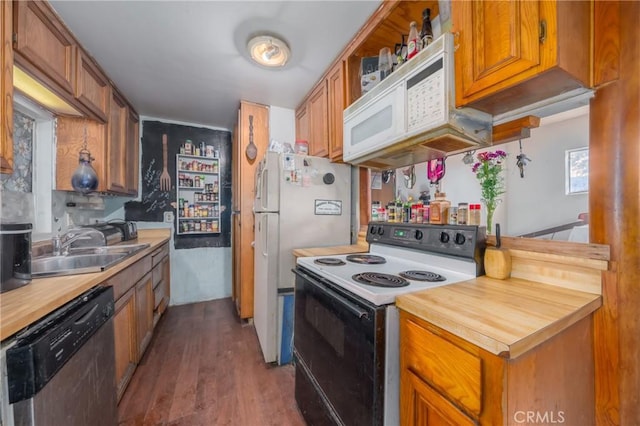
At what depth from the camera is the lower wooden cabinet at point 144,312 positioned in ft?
5.94

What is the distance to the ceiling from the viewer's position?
1.41 m

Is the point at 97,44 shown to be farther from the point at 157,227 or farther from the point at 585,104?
the point at 585,104

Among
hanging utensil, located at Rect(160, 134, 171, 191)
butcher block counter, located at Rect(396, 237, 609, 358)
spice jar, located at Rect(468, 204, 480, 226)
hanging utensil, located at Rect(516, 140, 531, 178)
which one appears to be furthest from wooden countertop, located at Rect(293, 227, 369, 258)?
hanging utensil, located at Rect(160, 134, 171, 191)

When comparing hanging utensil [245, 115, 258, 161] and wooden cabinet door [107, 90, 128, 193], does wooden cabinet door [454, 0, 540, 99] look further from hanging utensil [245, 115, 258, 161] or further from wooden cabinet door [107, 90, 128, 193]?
wooden cabinet door [107, 90, 128, 193]

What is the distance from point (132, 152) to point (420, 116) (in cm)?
307

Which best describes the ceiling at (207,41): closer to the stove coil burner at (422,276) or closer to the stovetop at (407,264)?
the stovetop at (407,264)

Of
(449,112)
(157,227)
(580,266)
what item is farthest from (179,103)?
(580,266)

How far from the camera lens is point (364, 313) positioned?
854 millimetres

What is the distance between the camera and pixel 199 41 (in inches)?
65.6

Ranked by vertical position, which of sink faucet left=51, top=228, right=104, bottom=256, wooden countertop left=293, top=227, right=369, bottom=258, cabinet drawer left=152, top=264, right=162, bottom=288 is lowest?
cabinet drawer left=152, top=264, right=162, bottom=288

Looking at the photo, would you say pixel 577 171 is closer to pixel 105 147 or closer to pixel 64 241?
pixel 64 241

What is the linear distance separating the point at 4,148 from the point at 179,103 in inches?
70.6

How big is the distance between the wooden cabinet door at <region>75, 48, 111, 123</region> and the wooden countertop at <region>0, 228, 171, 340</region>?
4.46 ft

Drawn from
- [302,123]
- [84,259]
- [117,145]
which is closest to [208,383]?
[84,259]
